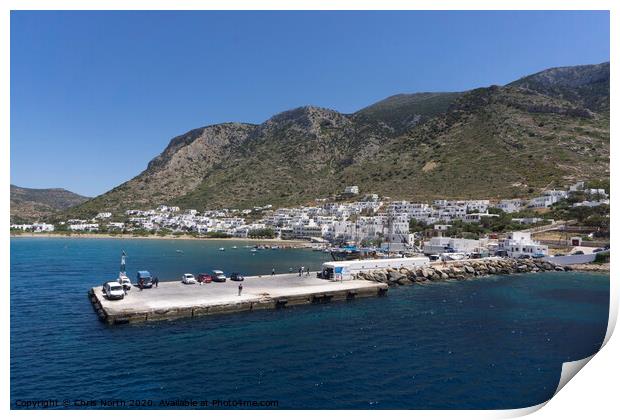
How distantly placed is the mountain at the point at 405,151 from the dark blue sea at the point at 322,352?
192 ft

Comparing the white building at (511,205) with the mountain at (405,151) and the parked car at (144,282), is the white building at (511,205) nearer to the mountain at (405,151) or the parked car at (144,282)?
the mountain at (405,151)

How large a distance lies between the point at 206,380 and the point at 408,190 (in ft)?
273

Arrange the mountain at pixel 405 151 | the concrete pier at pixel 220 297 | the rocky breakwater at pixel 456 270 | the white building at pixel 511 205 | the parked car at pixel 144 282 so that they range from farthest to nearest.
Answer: the mountain at pixel 405 151
the white building at pixel 511 205
the rocky breakwater at pixel 456 270
the parked car at pixel 144 282
the concrete pier at pixel 220 297

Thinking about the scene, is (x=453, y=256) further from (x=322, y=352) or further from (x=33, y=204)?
(x=33, y=204)

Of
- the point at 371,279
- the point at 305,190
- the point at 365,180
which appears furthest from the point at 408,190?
the point at 371,279

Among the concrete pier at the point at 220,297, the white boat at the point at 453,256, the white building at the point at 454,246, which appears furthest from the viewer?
the white building at the point at 454,246

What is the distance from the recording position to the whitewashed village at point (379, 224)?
50906 millimetres

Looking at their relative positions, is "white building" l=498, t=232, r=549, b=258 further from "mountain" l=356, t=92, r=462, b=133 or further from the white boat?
"mountain" l=356, t=92, r=462, b=133

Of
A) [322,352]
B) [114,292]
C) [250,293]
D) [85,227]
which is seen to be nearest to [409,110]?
[85,227]

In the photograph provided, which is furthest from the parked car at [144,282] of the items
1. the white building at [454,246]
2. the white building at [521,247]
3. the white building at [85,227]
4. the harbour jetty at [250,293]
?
the white building at [85,227]

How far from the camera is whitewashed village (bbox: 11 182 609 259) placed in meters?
50.9

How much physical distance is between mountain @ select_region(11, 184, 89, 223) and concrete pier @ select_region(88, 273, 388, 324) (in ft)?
375

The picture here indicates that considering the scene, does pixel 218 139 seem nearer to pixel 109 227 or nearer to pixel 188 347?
pixel 109 227
